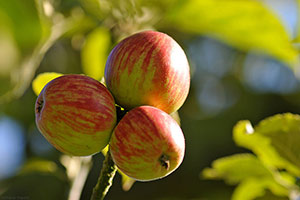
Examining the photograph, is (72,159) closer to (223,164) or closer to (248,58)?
(223,164)

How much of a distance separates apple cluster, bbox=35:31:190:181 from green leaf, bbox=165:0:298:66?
2.41ft

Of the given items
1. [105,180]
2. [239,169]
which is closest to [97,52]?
[239,169]

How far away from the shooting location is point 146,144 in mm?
1180

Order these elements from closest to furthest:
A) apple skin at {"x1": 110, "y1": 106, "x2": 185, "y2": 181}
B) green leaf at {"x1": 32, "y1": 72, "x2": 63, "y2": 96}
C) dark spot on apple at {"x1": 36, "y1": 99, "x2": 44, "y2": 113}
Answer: apple skin at {"x1": 110, "y1": 106, "x2": 185, "y2": 181}, dark spot on apple at {"x1": 36, "y1": 99, "x2": 44, "y2": 113}, green leaf at {"x1": 32, "y1": 72, "x2": 63, "y2": 96}

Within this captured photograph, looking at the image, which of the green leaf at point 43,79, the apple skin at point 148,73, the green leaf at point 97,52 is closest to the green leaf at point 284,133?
the apple skin at point 148,73

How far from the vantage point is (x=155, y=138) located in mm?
1184

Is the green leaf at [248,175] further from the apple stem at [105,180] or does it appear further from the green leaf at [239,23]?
the apple stem at [105,180]

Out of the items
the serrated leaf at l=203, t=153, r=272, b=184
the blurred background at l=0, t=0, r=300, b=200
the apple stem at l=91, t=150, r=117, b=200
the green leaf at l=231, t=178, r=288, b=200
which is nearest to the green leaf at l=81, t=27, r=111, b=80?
the blurred background at l=0, t=0, r=300, b=200

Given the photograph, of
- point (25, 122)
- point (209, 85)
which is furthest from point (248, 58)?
point (25, 122)

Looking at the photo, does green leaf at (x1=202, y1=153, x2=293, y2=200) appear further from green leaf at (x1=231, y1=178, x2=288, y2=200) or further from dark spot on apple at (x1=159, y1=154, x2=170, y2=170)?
dark spot on apple at (x1=159, y1=154, x2=170, y2=170)

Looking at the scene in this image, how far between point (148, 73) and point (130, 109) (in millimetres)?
141

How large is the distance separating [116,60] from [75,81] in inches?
6.0

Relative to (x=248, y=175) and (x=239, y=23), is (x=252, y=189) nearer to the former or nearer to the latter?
(x=248, y=175)

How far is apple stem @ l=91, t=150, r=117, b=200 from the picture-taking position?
3.98ft
